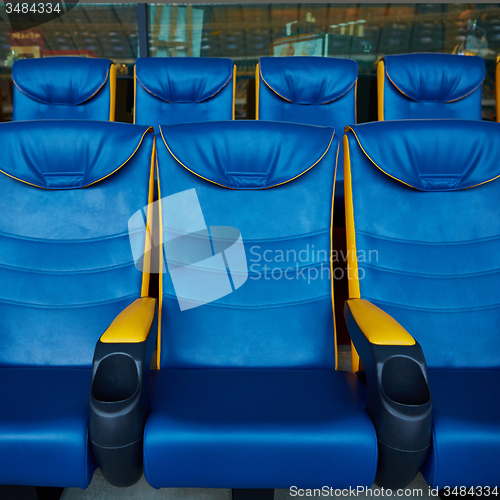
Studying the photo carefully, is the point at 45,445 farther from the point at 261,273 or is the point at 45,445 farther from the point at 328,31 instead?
the point at 328,31

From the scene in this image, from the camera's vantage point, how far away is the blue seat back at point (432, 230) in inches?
42.1

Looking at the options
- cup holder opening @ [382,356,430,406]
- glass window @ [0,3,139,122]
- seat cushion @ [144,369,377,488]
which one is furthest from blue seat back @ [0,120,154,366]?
glass window @ [0,3,139,122]

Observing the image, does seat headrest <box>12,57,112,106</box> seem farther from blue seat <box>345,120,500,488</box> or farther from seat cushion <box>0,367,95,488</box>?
seat cushion <box>0,367,95,488</box>

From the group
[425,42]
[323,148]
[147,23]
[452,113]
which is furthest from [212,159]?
[425,42]

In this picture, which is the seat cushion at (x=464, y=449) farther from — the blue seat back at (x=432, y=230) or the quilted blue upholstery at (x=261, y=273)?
the blue seat back at (x=432, y=230)

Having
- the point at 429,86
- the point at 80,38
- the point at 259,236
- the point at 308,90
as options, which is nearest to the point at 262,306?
the point at 259,236

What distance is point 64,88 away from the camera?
7.02 ft

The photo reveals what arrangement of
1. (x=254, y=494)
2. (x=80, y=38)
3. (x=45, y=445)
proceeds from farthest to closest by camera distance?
(x=80, y=38) → (x=254, y=494) → (x=45, y=445)

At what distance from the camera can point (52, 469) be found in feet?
2.45

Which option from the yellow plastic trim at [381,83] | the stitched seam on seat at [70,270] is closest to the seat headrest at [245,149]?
the stitched seam on seat at [70,270]

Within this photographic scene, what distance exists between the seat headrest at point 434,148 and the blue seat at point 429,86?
3.55 feet

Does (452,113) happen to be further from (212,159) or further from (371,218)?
(212,159)

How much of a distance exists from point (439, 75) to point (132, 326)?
2117 mm

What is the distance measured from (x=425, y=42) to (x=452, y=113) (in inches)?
95.2
